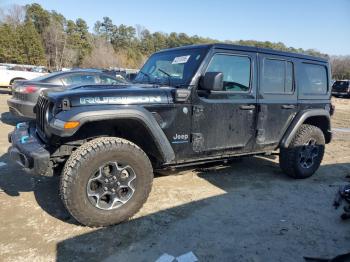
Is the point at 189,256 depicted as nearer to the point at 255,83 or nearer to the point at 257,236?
the point at 257,236

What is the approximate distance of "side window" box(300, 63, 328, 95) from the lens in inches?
218

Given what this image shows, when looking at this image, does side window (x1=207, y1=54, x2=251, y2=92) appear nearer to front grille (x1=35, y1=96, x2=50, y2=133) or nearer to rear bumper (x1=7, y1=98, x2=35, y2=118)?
front grille (x1=35, y1=96, x2=50, y2=133)

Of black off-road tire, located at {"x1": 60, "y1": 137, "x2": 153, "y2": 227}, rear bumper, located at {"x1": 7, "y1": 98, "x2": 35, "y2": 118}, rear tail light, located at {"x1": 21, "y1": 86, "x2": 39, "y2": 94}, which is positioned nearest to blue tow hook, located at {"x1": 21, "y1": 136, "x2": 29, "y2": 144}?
black off-road tire, located at {"x1": 60, "y1": 137, "x2": 153, "y2": 227}

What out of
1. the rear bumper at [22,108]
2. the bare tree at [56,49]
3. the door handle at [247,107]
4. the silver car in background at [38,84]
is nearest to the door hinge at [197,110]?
the door handle at [247,107]

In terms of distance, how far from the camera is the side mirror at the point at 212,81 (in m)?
4.05

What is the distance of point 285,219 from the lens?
13.3 feet

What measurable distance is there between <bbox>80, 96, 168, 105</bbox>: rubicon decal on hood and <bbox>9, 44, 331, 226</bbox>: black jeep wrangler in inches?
0.4

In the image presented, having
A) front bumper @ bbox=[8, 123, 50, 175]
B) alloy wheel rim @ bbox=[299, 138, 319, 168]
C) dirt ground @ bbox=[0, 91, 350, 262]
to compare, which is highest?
front bumper @ bbox=[8, 123, 50, 175]

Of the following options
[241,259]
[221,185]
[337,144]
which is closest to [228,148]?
[221,185]

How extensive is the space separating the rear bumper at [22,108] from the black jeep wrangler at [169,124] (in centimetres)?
408

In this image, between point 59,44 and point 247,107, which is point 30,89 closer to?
point 247,107

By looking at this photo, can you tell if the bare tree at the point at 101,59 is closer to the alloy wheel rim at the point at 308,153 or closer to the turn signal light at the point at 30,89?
the turn signal light at the point at 30,89

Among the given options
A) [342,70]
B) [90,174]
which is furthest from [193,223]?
[342,70]

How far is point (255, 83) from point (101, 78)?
17.5 ft
